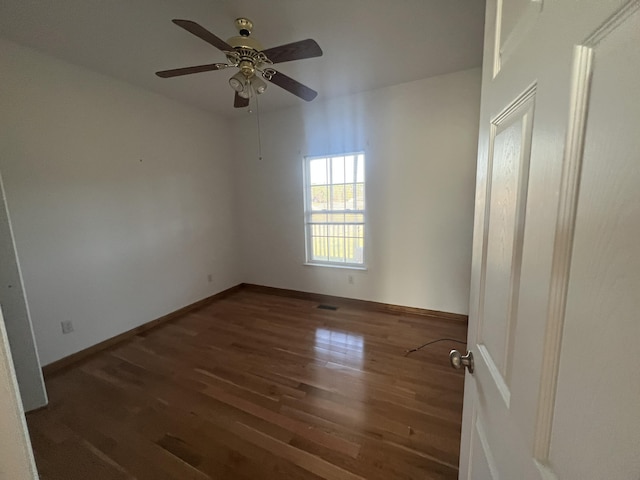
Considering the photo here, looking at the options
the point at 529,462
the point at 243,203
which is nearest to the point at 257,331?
the point at 243,203

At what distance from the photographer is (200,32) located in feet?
4.69

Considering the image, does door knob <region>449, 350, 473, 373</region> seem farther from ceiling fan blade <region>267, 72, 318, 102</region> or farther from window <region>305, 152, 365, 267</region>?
window <region>305, 152, 365, 267</region>

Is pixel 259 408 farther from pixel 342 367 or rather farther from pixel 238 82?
pixel 238 82

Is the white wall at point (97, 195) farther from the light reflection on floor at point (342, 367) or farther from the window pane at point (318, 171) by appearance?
the light reflection on floor at point (342, 367)

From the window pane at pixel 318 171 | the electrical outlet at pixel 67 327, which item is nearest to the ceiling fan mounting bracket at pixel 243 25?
the window pane at pixel 318 171

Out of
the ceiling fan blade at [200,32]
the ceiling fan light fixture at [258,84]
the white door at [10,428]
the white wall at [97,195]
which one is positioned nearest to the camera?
the white door at [10,428]

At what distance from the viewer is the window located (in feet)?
11.1

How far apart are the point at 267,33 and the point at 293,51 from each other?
0.59 meters

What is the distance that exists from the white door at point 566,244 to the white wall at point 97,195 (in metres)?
3.23

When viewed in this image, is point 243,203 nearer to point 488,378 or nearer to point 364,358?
point 364,358

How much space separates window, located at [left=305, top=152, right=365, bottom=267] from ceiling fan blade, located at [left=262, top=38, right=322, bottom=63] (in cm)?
173

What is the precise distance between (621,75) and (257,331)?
307 centimetres

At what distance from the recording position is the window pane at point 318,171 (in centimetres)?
357

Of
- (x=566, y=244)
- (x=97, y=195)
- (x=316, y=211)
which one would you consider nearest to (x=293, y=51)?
Answer: (x=566, y=244)
